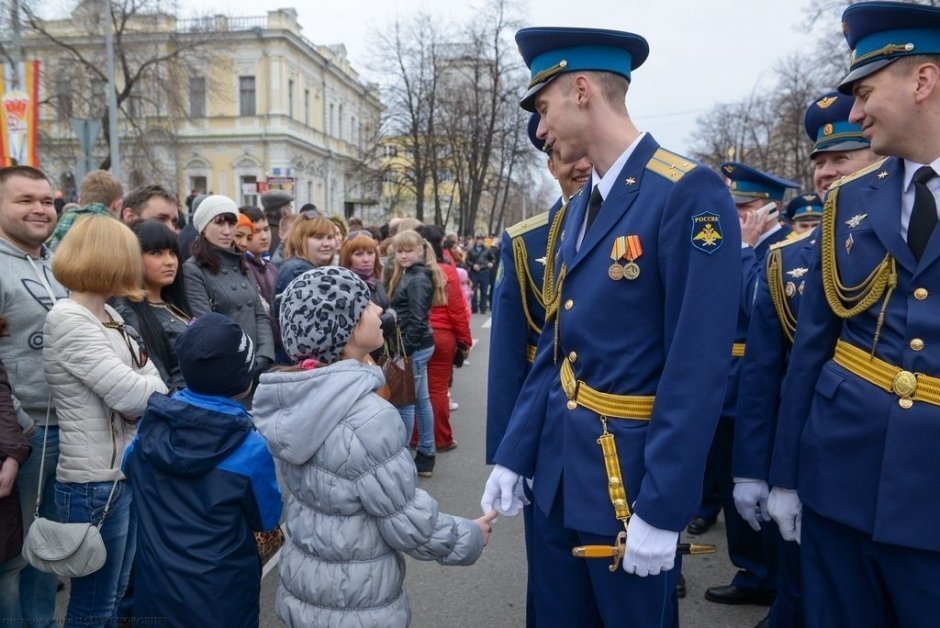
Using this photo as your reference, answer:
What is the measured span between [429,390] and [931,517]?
484 cm

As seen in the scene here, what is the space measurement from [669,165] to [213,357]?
5.26 feet

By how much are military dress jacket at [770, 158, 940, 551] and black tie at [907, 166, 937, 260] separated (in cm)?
3

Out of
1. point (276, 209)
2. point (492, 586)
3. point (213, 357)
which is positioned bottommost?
point (492, 586)

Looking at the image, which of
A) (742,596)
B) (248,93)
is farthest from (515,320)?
(248,93)

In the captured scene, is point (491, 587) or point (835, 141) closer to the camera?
point (835, 141)

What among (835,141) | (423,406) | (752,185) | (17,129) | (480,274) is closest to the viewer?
(835,141)

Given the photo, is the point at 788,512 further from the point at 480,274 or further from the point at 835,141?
the point at 480,274

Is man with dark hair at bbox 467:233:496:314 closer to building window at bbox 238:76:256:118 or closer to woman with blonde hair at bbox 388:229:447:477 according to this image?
woman with blonde hair at bbox 388:229:447:477

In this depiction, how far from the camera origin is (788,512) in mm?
2252

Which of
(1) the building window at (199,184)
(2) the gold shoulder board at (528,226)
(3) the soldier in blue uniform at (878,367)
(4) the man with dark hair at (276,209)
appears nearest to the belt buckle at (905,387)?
(3) the soldier in blue uniform at (878,367)

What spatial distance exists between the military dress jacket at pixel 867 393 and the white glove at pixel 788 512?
6cm

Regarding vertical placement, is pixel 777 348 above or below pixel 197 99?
below

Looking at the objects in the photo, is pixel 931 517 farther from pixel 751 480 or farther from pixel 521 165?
pixel 521 165

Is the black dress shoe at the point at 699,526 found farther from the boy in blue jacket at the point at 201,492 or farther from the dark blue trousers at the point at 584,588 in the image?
the boy in blue jacket at the point at 201,492
